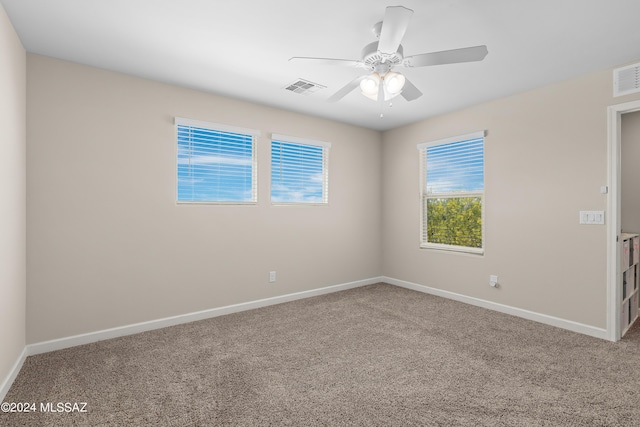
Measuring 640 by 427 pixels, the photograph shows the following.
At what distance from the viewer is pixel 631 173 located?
12.8 feet

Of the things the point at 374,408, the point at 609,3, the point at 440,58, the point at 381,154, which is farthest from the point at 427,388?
the point at 381,154

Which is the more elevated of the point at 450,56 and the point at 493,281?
the point at 450,56

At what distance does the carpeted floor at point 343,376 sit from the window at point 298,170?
1.68 m

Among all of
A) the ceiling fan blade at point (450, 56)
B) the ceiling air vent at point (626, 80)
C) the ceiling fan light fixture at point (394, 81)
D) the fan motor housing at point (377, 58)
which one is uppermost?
the ceiling air vent at point (626, 80)

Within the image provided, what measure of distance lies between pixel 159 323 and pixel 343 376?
204cm

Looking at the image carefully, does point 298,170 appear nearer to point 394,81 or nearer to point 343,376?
point 394,81

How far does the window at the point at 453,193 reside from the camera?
163 inches

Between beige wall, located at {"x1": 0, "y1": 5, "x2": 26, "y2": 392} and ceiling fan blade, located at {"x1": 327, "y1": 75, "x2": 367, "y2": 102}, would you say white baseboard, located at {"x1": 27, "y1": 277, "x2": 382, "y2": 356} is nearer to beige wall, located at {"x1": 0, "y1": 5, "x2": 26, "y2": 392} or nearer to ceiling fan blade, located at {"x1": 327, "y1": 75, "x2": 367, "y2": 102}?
beige wall, located at {"x1": 0, "y1": 5, "x2": 26, "y2": 392}

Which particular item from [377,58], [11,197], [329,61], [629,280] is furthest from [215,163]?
[629,280]

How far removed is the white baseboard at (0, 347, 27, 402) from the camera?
2070 mm

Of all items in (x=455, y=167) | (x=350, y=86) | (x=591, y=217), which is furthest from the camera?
(x=455, y=167)

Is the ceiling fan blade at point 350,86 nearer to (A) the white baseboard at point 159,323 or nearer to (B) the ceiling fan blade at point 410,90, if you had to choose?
(B) the ceiling fan blade at point 410,90

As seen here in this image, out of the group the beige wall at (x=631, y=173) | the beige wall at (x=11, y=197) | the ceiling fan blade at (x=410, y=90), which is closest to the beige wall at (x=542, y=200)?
the beige wall at (x=631, y=173)

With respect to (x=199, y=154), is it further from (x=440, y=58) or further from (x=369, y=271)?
(x=369, y=271)
